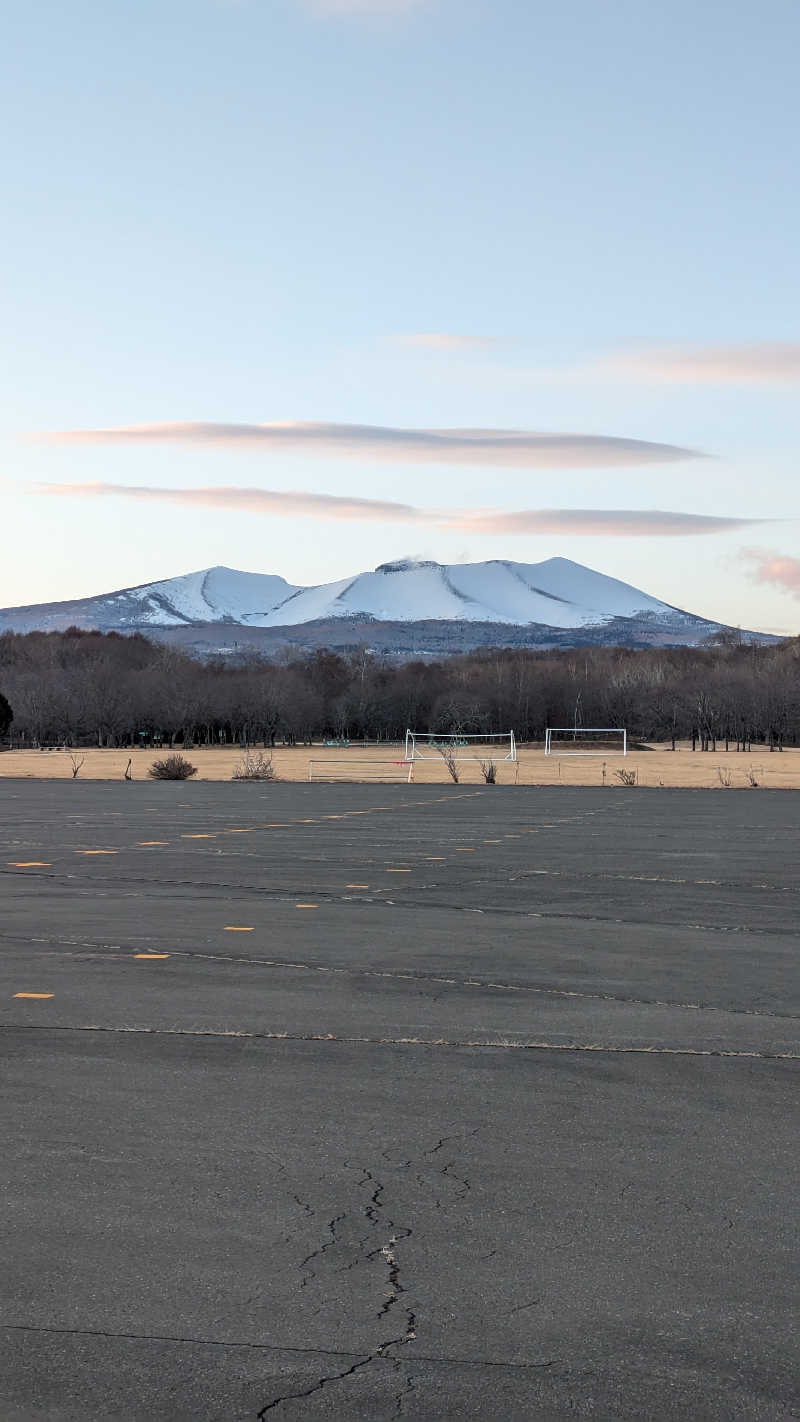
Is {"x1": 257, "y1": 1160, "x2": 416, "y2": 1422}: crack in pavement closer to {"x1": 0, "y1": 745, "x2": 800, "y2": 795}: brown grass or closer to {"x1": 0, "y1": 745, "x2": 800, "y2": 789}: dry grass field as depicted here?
{"x1": 0, "y1": 745, "x2": 800, "y2": 795}: brown grass

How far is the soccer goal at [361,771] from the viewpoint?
6538 centimetres

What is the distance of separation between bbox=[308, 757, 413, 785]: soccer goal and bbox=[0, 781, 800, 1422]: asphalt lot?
46026 millimetres

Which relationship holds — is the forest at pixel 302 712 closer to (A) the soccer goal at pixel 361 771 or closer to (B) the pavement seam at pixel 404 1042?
(A) the soccer goal at pixel 361 771

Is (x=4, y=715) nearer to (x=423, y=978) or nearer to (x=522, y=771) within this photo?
(x=522, y=771)

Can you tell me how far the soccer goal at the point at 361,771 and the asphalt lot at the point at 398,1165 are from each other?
46.0 metres

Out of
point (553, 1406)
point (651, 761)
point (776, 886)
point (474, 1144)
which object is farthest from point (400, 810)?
point (651, 761)

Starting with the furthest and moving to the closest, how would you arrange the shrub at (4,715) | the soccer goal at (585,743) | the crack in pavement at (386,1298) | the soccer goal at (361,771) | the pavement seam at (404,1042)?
the shrub at (4,715), the soccer goal at (585,743), the soccer goal at (361,771), the pavement seam at (404,1042), the crack in pavement at (386,1298)

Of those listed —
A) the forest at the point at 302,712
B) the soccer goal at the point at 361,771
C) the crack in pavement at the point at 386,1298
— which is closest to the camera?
the crack in pavement at the point at 386,1298

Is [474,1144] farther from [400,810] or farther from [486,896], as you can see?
Answer: [400,810]

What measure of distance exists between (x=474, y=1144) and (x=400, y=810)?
108 feet

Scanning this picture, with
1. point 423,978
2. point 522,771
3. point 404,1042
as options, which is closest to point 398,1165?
point 404,1042

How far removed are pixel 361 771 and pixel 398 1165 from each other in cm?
7340

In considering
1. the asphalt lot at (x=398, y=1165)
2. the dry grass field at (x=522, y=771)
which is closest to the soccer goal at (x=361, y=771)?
the dry grass field at (x=522, y=771)

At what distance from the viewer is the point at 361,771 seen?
80375mm
